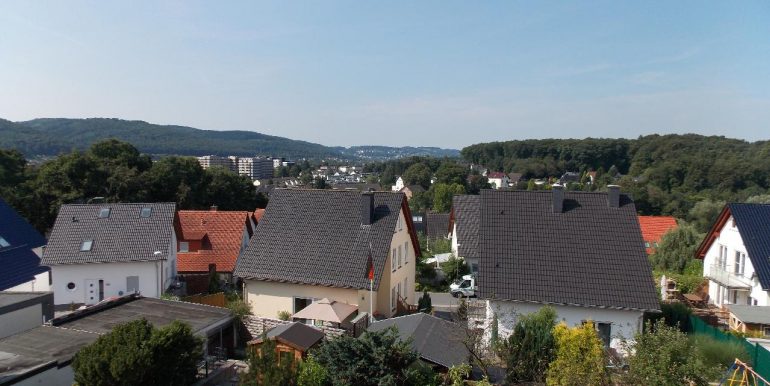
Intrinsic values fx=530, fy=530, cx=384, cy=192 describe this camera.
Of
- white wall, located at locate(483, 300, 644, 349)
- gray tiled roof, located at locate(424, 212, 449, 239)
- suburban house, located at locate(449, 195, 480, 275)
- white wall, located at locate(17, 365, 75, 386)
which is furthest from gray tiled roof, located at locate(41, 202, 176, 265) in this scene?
gray tiled roof, located at locate(424, 212, 449, 239)

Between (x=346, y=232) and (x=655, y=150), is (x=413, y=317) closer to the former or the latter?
(x=346, y=232)

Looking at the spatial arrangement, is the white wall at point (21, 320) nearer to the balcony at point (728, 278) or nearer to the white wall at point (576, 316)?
the white wall at point (576, 316)

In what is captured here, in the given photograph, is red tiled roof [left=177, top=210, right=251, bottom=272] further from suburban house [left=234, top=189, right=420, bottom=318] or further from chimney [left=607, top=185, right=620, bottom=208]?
chimney [left=607, top=185, right=620, bottom=208]

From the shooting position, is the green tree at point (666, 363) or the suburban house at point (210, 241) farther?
the suburban house at point (210, 241)

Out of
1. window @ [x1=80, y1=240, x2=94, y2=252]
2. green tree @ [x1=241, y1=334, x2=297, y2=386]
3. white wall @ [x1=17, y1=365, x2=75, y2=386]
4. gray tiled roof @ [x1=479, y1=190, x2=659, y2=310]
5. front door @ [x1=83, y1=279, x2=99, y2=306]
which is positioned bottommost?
front door @ [x1=83, y1=279, x2=99, y2=306]

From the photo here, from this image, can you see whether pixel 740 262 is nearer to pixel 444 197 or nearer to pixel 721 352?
pixel 721 352

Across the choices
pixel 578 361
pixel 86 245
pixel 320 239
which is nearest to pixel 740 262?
pixel 578 361

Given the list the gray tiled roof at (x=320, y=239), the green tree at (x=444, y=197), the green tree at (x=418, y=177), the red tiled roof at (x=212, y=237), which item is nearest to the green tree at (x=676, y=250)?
the gray tiled roof at (x=320, y=239)
